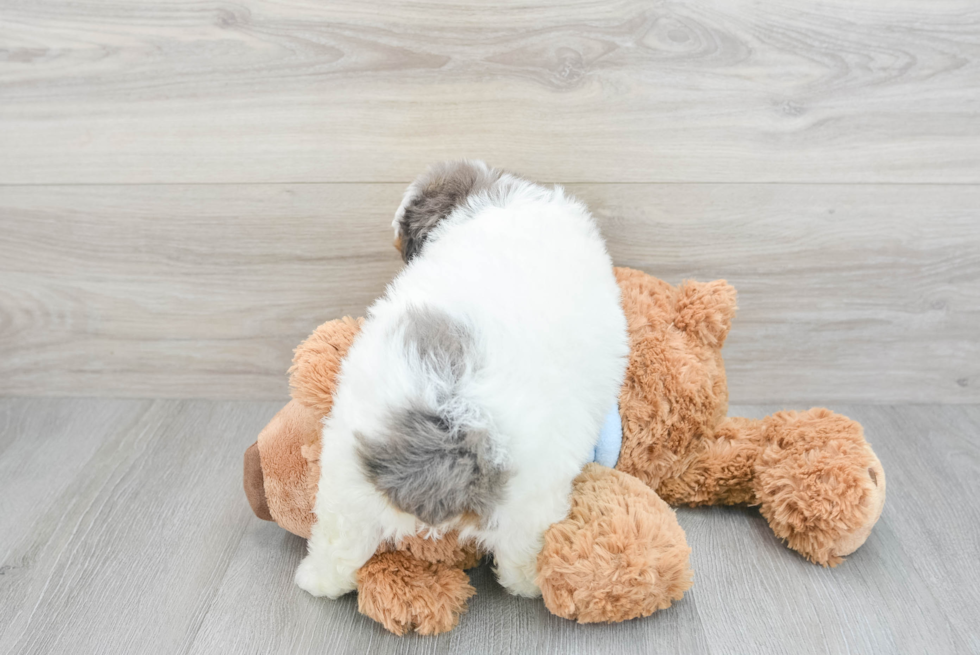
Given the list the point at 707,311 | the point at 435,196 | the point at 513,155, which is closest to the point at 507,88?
the point at 513,155

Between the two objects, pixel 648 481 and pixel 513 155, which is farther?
pixel 513 155

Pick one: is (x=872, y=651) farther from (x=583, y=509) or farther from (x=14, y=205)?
(x=14, y=205)

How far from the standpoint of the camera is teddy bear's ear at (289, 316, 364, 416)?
63 centimetres

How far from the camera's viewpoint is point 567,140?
0.84 m

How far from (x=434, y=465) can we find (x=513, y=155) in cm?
47

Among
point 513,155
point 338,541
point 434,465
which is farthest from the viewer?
point 513,155

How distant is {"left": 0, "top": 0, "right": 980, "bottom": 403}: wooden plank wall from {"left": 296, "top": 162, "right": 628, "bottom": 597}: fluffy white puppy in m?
0.20

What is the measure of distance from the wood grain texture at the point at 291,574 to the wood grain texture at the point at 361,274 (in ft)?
0.39

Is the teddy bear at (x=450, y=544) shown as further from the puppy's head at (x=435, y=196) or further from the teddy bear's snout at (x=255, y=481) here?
the puppy's head at (x=435, y=196)

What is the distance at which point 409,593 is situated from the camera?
0.62m

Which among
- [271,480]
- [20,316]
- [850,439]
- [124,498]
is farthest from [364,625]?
[20,316]

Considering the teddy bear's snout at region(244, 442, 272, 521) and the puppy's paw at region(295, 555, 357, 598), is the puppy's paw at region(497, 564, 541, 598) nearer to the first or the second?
the puppy's paw at region(295, 555, 357, 598)

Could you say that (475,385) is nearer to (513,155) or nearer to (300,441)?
(300,441)

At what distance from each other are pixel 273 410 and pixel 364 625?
44 cm
